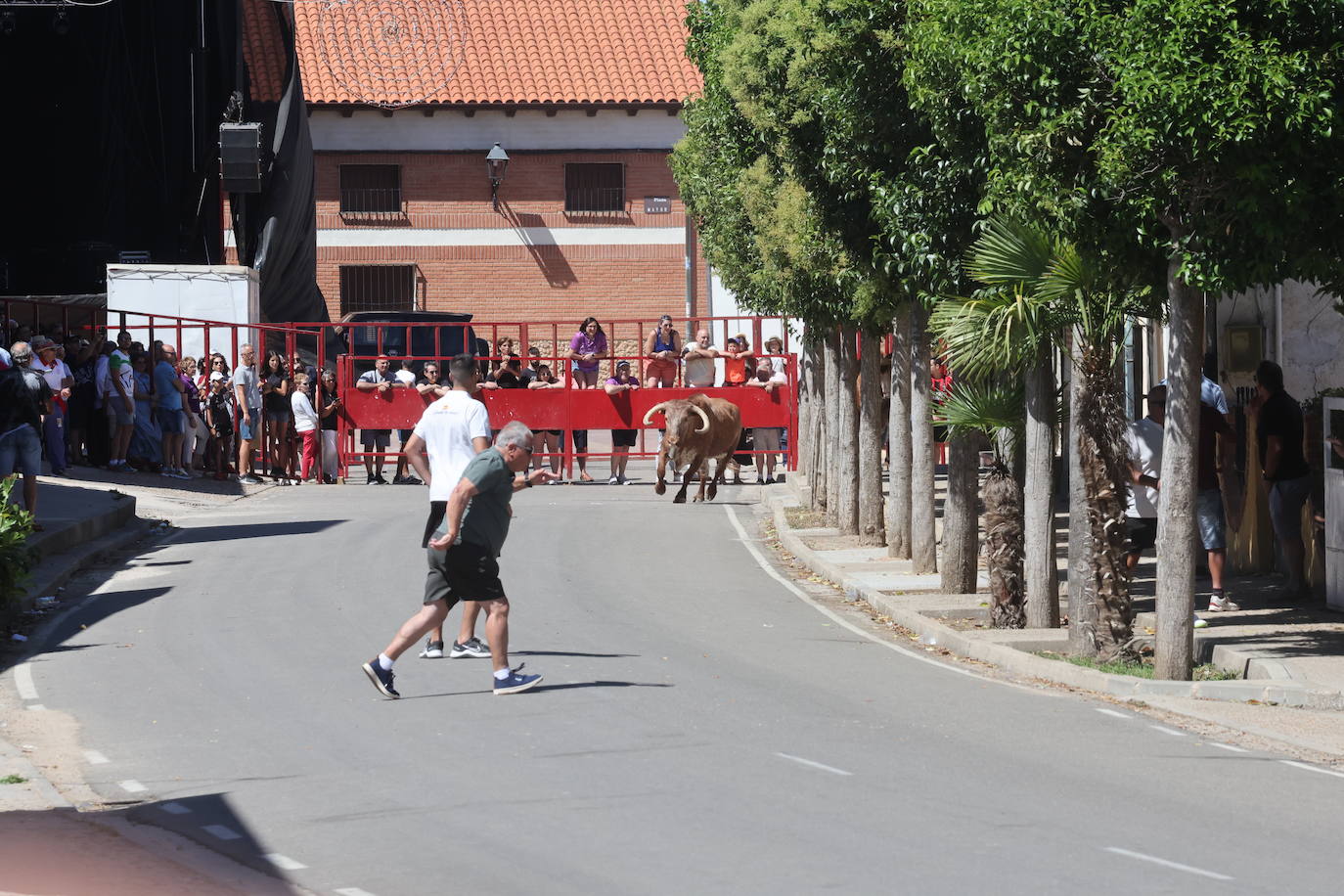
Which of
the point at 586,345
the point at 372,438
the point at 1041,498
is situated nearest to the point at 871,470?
the point at 1041,498

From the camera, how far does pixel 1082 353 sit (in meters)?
13.2

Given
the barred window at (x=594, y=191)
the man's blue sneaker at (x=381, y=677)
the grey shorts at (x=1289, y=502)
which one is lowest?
the man's blue sneaker at (x=381, y=677)

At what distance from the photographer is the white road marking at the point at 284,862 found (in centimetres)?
751

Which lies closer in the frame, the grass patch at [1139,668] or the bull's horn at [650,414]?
the grass patch at [1139,668]

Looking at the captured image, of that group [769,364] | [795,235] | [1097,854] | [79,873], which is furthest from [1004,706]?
[769,364]

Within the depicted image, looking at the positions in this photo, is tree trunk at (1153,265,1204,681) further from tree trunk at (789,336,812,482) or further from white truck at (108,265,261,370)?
white truck at (108,265,261,370)

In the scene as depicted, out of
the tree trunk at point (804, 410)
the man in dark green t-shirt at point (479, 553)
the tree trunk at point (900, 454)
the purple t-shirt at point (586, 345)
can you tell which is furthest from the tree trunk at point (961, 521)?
the purple t-shirt at point (586, 345)

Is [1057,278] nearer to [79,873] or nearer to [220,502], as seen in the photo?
[79,873]

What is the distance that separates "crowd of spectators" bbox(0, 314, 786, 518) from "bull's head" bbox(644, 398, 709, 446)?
106 inches

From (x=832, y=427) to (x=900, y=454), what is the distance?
4245 mm

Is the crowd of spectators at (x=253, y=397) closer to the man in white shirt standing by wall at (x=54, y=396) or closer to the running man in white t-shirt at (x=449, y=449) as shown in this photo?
the man in white shirt standing by wall at (x=54, y=396)

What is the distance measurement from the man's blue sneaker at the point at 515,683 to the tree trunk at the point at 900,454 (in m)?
8.06

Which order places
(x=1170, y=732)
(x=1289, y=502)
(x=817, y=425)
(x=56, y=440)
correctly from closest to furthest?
(x=1170, y=732), (x=1289, y=502), (x=56, y=440), (x=817, y=425)

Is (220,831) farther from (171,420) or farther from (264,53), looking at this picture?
(264,53)
